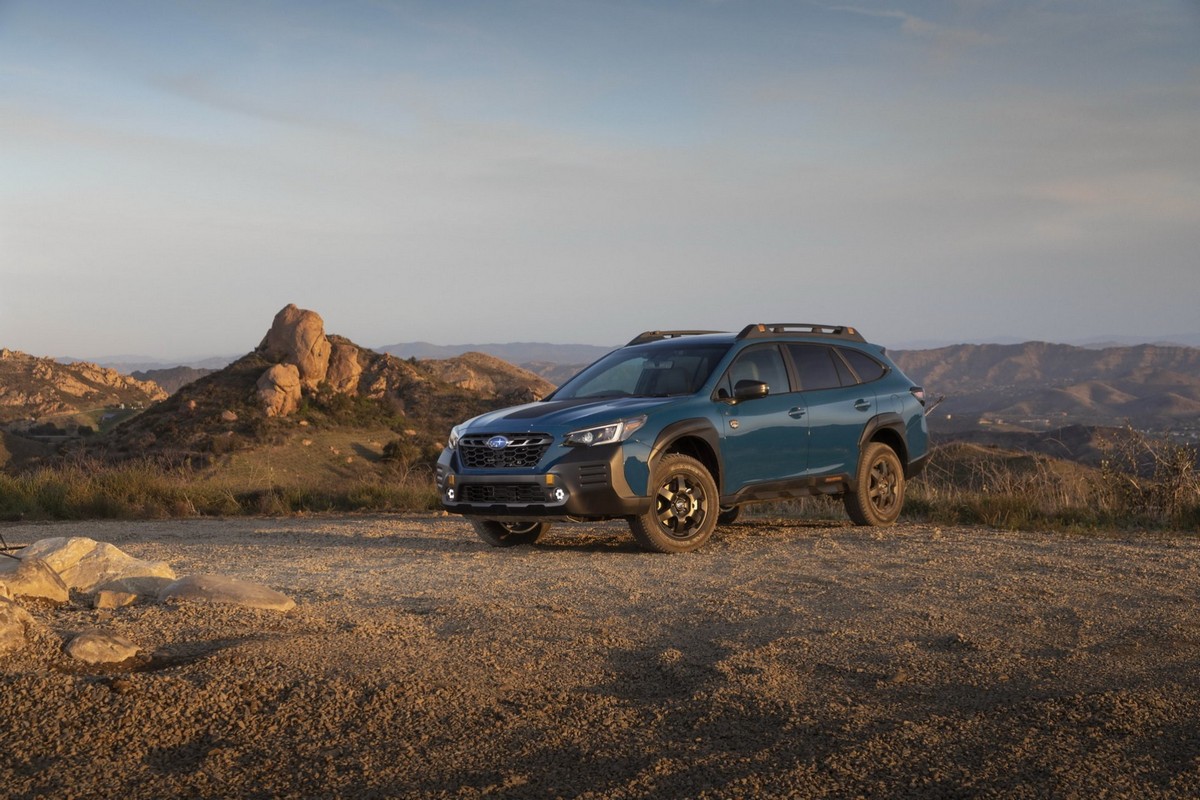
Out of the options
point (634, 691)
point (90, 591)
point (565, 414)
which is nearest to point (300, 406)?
point (565, 414)

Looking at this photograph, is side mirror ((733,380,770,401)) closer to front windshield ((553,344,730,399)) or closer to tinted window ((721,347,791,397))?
tinted window ((721,347,791,397))

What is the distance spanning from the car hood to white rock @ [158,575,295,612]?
3314mm

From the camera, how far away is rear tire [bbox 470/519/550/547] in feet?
35.6

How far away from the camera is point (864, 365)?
39.4 ft

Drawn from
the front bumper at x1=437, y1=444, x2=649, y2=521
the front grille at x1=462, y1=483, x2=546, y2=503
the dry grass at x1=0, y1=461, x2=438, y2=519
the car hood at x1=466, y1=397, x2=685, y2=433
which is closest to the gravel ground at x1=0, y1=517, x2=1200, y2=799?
the front bumper at x1=437, y1=444, x2=649, y2=521

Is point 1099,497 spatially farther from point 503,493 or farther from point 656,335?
point 503,493

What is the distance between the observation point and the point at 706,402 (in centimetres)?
1029

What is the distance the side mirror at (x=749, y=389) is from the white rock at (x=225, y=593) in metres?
4.80

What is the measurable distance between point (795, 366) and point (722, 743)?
7.16 metres

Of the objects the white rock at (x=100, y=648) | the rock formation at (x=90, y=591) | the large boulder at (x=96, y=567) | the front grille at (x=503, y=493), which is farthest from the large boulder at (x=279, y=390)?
the white rock at (x=100, y=648)

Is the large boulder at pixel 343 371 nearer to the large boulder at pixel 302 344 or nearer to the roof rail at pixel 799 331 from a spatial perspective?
the large boulder at pixel 302 344

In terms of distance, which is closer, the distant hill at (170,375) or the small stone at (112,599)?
the small stone at (112,599)

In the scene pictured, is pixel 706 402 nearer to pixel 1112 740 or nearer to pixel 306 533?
pixel 306 533

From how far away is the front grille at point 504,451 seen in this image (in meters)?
9.73
